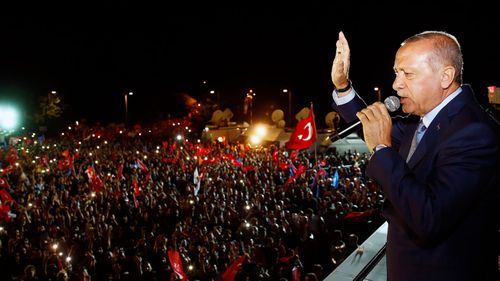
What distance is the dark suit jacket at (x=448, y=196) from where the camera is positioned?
1294 millimetres

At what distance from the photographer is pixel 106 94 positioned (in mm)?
62312

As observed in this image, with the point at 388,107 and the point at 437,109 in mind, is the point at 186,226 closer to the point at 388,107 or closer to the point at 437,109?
the point at 388,107

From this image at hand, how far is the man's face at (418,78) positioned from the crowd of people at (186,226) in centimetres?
405

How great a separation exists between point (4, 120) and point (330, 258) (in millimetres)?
37043

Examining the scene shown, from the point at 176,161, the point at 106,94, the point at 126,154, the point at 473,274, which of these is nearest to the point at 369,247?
the point at 473,274

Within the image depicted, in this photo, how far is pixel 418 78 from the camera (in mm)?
1509

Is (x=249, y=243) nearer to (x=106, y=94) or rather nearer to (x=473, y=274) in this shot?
(x=473, y=274)

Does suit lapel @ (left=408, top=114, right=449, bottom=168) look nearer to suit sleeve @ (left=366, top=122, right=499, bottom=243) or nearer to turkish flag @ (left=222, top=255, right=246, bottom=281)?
suit sleeve @ (left=366, top=122, right=499, bottom=243)

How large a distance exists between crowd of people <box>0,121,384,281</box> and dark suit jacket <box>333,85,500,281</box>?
3.94 m

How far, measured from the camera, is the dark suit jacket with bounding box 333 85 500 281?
1.29 metres

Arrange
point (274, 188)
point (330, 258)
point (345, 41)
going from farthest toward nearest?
point (274, 188), point (330, 258), point (345, 41)

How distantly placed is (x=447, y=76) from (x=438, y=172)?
1.24ft

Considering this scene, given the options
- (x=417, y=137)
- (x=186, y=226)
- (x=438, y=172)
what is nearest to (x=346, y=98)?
(x=417, y=137)

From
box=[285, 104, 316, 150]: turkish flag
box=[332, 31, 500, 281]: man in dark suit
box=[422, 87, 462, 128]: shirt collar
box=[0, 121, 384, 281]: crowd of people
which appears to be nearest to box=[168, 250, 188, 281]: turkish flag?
box=[0, 121, 384, 281]: crowd of people
